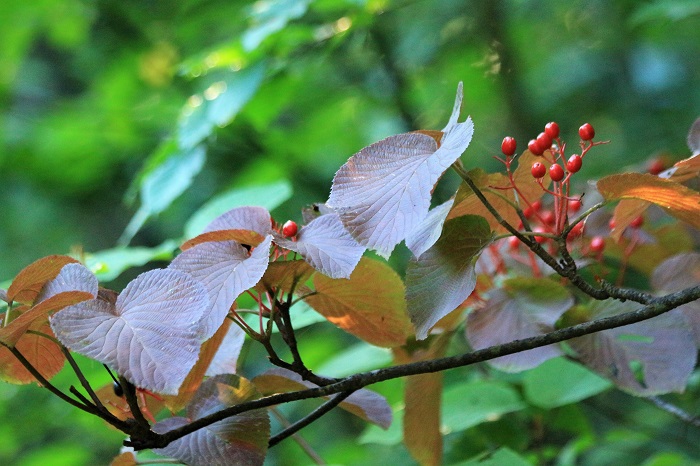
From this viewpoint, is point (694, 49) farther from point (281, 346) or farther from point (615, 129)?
point (281, 346)

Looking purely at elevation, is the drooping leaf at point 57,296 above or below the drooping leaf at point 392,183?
above

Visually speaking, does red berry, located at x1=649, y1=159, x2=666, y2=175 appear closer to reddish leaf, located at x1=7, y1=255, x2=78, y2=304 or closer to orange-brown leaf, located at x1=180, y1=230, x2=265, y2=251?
orange-brown leaf, located at x1=180, y1=230, x2=265, y2=251

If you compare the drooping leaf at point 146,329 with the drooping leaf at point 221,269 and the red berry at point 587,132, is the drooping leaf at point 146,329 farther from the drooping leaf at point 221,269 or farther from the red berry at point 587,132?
the red berry at point 587,132

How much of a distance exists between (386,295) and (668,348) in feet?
0.92

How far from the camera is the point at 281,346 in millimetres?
1835

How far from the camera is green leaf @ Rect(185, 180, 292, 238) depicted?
0.99 meters

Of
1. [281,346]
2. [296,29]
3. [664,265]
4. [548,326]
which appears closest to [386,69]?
[296,29]

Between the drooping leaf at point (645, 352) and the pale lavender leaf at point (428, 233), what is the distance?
0.24m

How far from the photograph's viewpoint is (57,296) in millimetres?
450

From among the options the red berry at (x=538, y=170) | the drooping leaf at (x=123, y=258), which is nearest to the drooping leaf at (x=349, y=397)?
the red berry at (x=538, y=170)

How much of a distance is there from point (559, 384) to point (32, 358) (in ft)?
2.19

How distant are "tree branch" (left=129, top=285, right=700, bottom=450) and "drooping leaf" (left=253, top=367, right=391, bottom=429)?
101 mm

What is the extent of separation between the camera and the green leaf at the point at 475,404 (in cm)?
86

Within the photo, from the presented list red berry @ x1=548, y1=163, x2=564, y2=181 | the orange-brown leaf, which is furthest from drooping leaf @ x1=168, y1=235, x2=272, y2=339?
red berry @ x1=548, y1=163, x2=564, y2=181
